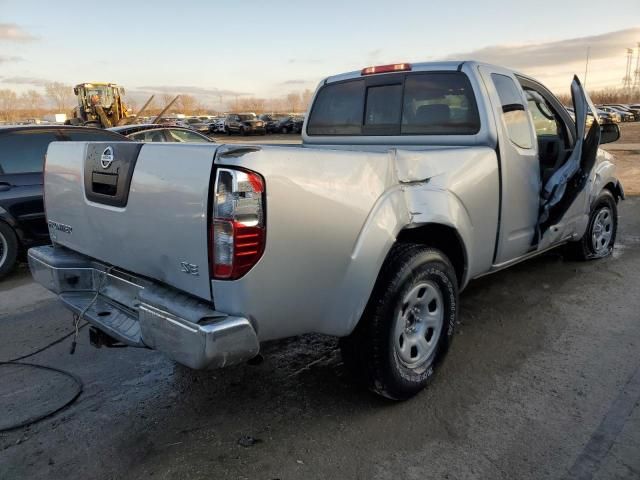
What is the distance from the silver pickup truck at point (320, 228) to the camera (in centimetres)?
221

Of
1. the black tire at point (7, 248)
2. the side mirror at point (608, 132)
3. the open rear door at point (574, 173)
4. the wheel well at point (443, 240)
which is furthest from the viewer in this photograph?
the black tire at point (7, 248)

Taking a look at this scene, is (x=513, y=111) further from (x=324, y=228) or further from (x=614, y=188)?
(x=614, y=188)

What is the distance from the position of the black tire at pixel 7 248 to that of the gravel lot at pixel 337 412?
5.82 ft

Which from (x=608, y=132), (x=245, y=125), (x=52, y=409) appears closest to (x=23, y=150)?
(x=52, y=409)

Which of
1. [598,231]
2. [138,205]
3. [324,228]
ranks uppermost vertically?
[138,205]

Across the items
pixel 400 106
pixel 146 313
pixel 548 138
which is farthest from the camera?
pixel 548 138

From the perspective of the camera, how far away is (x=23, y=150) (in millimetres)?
6035

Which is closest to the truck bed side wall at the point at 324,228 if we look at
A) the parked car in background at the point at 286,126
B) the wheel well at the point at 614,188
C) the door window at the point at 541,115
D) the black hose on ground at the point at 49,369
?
the black hose on ground at the point at 49,369

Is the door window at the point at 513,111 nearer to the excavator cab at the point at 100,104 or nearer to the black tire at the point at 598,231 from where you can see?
the black tire at the point at 598,231

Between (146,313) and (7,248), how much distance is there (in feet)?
14.4

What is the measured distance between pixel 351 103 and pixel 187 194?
2666mm

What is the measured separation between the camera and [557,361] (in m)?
3.49

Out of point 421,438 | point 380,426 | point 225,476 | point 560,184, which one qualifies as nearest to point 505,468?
point 421,438

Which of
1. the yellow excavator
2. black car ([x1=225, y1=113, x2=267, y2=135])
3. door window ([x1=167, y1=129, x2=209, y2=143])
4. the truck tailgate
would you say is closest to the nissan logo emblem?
the truck tailgate
